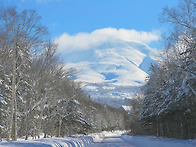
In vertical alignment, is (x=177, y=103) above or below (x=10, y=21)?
below

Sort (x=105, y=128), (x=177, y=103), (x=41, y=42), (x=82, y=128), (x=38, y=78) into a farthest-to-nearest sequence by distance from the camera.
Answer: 1. (x=105, y=128)
2. (x=82, y=128)
3. (x=38, y=78)
4. (x=177, y=103)
5. (x=41, y=42)

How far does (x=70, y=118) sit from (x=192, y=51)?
33.5 metres

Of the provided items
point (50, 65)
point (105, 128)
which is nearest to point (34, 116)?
point (50, 65)

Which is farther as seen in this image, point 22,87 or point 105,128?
point 105,128

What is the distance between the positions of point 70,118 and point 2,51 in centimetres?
2944

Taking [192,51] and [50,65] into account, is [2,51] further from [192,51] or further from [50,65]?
[192,51]

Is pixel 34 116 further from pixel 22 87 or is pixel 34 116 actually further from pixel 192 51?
pixel 192 51

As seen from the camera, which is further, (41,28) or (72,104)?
(72,104)

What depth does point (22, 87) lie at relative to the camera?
3447cm

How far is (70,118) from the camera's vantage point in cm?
4778

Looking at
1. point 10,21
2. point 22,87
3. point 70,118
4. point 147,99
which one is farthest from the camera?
point 70,118

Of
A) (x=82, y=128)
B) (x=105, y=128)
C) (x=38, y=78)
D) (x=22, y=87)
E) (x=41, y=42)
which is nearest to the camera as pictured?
(x=41, y=42)

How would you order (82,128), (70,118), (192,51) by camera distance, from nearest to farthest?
(192,51)
(70,118)
(82,128)

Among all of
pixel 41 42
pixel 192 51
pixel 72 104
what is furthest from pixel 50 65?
pixel 72 104
